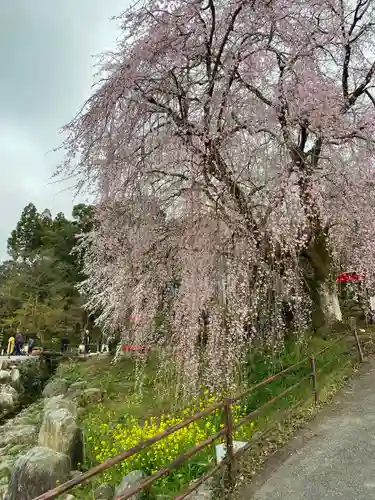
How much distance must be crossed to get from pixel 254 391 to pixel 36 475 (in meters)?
3.21

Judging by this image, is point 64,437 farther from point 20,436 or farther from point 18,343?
point 18,343

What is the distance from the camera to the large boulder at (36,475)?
557cm

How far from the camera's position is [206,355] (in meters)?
6.55

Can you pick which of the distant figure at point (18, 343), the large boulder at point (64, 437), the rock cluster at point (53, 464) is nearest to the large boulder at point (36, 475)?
the rock cluster at point (53, 464)

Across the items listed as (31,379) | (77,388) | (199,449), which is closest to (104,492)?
(199,449)

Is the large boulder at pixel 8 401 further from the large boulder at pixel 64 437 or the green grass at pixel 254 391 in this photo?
the large boulder at pixel 64 437

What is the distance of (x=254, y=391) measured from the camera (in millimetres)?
6625

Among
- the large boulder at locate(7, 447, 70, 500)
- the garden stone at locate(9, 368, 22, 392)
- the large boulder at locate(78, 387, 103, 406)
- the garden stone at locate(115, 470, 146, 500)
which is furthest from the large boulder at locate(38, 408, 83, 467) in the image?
the garden stone at locate(9, 368, 22, 392)

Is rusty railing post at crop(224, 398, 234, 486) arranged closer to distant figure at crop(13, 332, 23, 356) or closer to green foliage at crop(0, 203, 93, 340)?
green foliage at crop(0, 203, 93, 340)

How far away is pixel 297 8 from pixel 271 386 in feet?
19.4

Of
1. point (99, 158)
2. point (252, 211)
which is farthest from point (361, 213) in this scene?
point (99, 158)

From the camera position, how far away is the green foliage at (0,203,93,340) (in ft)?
85.8

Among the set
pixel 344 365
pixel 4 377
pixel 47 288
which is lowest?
pixel 344 365

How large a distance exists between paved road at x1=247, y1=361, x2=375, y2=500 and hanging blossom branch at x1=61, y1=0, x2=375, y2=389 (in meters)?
1.59
